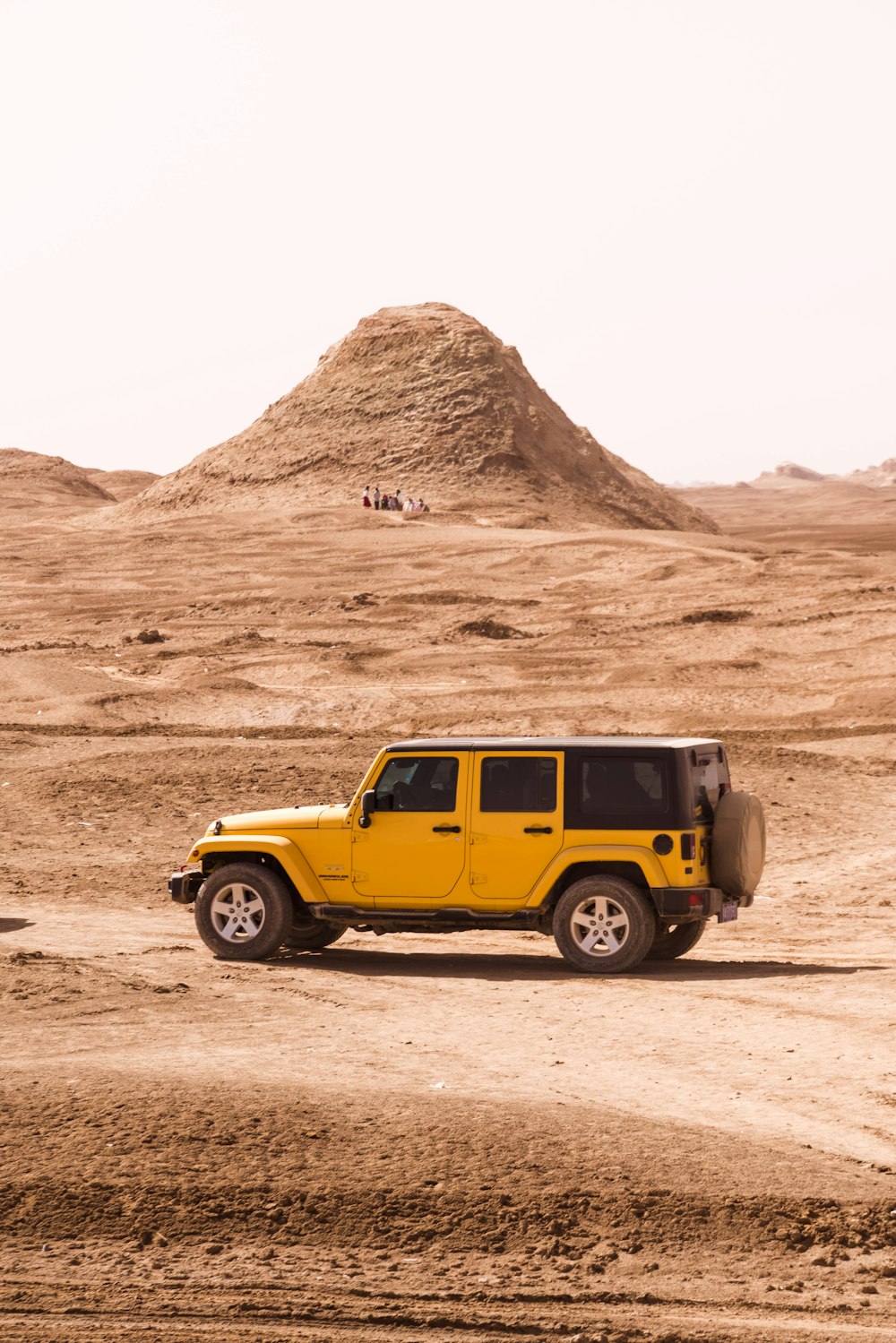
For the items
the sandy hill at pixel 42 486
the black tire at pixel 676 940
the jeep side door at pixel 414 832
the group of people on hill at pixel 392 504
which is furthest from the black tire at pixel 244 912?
the sandy hill at pixel 42 486

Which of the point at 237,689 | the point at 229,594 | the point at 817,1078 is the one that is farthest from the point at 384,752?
the point at 229,594

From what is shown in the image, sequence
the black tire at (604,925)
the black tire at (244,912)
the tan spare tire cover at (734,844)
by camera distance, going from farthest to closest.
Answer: the black tire at (244,912) → the tan spare tire cover at (734,844) → the black tire at (604,925)

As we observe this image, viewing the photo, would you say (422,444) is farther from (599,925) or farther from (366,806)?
(599,925)

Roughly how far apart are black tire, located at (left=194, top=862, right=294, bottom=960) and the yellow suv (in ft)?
0.04

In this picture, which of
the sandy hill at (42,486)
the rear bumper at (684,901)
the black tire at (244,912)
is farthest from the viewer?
the sandy hill at (42,486)

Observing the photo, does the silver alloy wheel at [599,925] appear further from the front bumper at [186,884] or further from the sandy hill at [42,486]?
the sandy hill at [42,486]

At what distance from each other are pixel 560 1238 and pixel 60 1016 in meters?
4.29

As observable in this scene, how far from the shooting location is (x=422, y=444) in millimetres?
71688

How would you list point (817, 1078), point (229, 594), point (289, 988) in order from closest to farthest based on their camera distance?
point (817, 1078), point (289, 988), point (229, 594)

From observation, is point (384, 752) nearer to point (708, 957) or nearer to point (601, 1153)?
point (708, 957)

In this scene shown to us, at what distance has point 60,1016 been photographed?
32.0ft

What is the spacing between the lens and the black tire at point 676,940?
1243cm

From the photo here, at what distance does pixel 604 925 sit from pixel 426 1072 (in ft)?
11.2

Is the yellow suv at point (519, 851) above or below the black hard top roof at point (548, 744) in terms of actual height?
below
